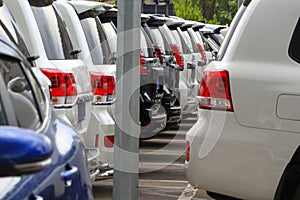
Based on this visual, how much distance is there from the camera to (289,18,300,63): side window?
20.8 ft

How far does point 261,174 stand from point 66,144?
2.43m

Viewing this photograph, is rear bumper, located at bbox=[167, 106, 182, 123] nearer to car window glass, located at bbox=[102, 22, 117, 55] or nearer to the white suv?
car window glass, located at bbox=[102, 22, 117, 55]

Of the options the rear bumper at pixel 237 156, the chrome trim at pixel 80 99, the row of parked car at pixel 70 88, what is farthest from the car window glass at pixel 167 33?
the rear bumper at pixel 237 156

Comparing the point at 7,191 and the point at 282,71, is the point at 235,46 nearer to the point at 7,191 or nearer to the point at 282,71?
the point at 282,71

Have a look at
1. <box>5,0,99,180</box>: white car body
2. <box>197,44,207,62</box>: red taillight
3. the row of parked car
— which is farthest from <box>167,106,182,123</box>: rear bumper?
<box>5,0,99,180</box>: white car body

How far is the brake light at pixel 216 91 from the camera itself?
256 inches

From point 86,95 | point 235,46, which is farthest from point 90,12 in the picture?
point 235,46

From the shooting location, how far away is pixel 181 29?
1820 centimetres

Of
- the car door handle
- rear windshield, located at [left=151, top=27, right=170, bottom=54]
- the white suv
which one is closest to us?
the car door handle

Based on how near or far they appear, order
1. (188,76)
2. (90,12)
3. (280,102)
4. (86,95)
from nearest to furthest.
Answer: (280,102) < (86,95) < (90,12) < (188,76)

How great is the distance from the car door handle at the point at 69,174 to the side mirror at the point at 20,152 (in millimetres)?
947

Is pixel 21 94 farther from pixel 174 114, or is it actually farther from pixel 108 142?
pixel 174 114

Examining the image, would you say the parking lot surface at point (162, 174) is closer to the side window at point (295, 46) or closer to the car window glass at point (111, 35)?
the car window glass at point (111, 35)

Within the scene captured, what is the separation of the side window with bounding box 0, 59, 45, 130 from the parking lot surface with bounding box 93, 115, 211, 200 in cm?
494
